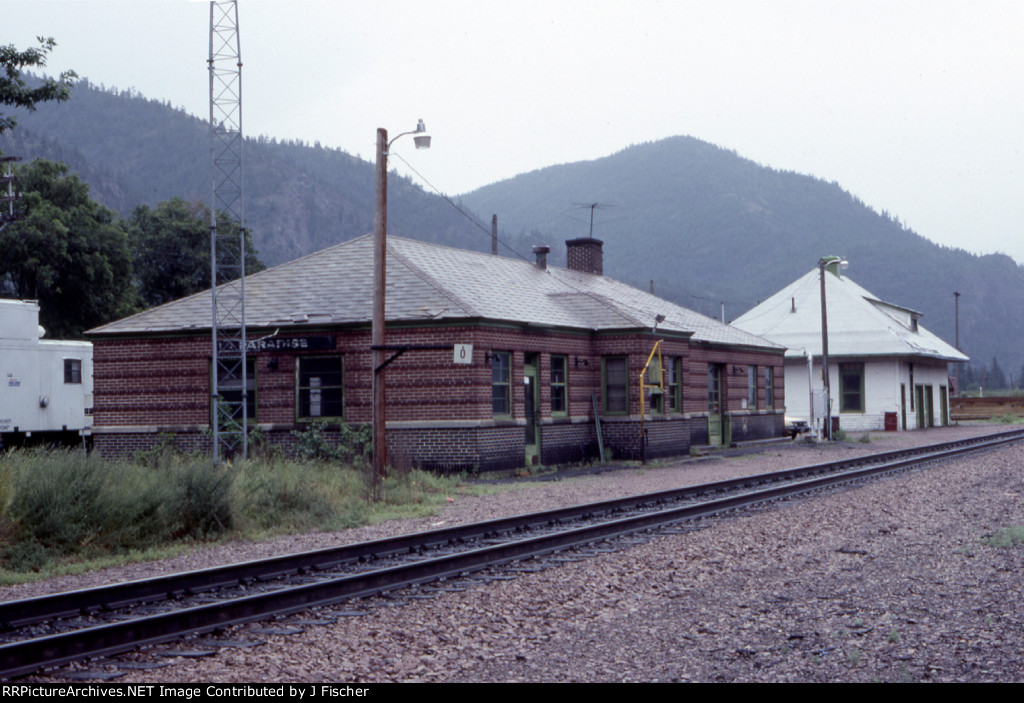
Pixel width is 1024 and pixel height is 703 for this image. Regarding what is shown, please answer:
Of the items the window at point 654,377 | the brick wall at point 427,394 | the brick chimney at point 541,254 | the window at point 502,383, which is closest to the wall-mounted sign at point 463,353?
the brick wall at point 427,394

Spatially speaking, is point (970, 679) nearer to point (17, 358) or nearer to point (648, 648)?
point (648, 648)

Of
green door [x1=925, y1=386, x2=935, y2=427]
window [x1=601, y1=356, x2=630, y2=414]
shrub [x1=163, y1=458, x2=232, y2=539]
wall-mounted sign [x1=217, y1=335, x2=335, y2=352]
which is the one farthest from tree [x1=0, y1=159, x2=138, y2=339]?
green door [x1=925, y1=386, x2=935, y2=427]

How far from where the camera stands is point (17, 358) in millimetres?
25812

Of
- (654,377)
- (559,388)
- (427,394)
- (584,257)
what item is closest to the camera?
(427,394)

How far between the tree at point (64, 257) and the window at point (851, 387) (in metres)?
32.5

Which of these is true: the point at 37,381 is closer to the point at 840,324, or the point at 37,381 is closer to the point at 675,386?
the point at 675,386

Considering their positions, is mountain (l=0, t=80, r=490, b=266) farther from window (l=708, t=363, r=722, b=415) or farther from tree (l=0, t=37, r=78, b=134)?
tree (l=0, t=37, r=78, b=134)

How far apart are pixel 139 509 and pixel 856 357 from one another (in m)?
38.1

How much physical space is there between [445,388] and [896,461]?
444 inches


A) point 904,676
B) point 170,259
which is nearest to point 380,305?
point 904,676

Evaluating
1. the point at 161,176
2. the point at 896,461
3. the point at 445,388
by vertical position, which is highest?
the point at 161,176

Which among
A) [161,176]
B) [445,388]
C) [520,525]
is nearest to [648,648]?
[520,525]

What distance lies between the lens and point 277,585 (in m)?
9.29

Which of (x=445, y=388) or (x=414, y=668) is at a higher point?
(x=445, y=388)
